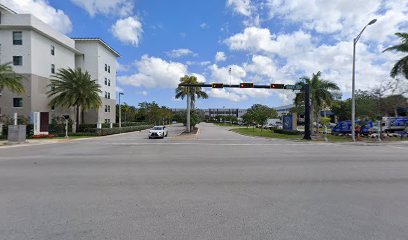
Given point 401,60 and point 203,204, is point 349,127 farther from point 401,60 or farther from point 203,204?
point 203,204

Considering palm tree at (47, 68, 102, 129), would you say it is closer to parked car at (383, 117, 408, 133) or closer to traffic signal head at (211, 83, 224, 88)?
traffic signal head at (211, 83, 224, 88)

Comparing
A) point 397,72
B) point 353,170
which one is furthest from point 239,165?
point 397,72

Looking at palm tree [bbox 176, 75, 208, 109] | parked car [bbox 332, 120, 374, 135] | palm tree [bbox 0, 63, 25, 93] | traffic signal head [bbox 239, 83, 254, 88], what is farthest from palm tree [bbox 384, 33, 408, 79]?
palm tree [bbox 0, 63, 25, 93]

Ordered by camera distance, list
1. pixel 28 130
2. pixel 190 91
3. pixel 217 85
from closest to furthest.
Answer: pixel 217 85 < pixel 28 130 < pixel 190 91

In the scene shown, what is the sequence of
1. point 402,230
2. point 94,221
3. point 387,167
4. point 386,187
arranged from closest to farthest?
point 402,230 → point 94,221 → point 386,187 → point 387,167

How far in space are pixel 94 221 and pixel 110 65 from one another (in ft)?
194

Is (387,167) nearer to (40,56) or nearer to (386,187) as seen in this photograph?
(386,187)

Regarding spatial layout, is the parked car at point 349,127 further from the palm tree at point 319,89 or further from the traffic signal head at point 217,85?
the traffic signal head at point 217,85

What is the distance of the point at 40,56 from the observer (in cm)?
4147

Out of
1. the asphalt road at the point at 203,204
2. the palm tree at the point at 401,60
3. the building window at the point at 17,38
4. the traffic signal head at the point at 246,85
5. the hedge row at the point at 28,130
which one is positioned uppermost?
the building window at the point at 17,38

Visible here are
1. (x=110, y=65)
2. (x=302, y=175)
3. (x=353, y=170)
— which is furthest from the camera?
(x=110, y=65)

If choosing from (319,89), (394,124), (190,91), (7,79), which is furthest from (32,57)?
(394,124)

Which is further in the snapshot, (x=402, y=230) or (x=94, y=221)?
(x=94, y=221)

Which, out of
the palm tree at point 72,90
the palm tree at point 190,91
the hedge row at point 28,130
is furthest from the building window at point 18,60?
the palm tree at point 190,91
